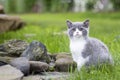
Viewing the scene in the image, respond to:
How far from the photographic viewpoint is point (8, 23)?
10703 mm

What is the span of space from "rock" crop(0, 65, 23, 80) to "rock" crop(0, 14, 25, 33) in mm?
4824

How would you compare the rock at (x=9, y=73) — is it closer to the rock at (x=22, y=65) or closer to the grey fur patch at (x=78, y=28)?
the rock at (x=22, y=65)

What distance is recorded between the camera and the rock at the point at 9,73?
4533 millimetres

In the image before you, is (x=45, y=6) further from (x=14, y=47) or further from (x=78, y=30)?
(x=78, y=30)

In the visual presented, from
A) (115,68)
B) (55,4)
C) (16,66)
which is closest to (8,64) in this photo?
(16,66)

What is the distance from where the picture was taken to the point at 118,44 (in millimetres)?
6762

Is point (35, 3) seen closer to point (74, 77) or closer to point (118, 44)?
point (118, 44)

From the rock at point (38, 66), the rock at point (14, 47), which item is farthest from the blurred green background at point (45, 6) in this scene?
the rock at point (38, 66)

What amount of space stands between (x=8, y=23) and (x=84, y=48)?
6.10 m

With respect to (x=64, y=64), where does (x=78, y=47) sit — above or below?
above

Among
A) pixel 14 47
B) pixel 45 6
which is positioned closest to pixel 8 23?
pixel 14 47

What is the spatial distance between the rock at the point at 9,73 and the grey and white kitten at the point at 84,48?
66cm

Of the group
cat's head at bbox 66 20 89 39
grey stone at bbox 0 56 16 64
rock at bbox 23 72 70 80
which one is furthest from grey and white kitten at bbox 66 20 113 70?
grey stone at bbox 0 56 16 64

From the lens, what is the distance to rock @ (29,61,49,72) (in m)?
5.12
